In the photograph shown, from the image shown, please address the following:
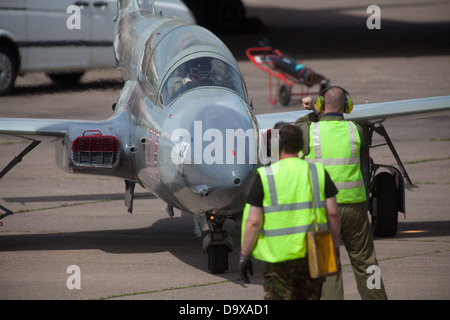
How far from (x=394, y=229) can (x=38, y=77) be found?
55.5ft

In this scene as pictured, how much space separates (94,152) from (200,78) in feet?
5.61

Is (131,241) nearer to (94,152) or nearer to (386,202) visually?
(94,152)

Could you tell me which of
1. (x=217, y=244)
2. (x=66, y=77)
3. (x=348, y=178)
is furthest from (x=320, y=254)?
(x=66, y=77)

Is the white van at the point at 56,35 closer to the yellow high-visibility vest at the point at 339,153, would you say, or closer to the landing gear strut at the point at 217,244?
the landing gear strut at the point at 217,244

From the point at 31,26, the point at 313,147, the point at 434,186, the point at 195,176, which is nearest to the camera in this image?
the point at 313,147

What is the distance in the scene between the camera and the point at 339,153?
305 inches

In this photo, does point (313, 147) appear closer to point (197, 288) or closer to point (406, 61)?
point (197, 288)

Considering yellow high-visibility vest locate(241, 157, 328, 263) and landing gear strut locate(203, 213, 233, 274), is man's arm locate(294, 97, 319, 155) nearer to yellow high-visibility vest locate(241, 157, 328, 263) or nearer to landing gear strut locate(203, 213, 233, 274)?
landing gear strut locate(203, 213, 233, 274)

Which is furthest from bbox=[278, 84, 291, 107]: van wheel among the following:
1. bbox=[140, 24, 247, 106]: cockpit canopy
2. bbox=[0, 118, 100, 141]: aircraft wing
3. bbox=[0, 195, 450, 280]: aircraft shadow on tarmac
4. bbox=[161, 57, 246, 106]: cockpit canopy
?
bbox=[161, 57, 246, 106]: cockpit canopy

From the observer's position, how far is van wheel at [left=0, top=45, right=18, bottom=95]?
22094mm

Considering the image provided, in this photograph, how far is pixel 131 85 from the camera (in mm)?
11539

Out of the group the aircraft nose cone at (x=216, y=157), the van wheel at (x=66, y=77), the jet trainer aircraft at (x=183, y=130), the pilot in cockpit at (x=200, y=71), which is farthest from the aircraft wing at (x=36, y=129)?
the van wheel at (x=66, y=77)

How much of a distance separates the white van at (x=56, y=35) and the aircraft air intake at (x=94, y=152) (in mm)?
11580

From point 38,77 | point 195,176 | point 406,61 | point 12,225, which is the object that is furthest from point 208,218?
point 406,61
